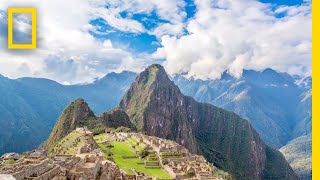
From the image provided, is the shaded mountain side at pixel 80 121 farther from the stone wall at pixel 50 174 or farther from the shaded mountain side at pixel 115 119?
the stone wall at pixel 50 174

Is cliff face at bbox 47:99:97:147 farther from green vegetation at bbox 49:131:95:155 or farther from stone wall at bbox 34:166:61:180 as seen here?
stone wall at bbox 34:166:61:180

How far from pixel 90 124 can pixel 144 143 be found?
141ft

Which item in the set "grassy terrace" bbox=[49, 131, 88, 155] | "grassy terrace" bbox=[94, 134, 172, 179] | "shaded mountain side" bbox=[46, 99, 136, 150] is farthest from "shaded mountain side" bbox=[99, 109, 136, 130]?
"grassy terrace" bbox=[49, 131, 88, 155]

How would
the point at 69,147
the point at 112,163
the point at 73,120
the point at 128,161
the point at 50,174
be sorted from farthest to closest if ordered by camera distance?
the point at 73,120 → the point at 69,147 → the point at 128,161 → the point at 112,163 → the point at 50,174

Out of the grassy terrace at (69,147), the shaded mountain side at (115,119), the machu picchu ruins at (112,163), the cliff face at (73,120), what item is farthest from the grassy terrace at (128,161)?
the shaded mountain side at (115,119)

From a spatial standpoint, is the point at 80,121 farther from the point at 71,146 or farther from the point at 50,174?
the point at 50,174

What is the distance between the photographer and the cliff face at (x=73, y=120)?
405 feet

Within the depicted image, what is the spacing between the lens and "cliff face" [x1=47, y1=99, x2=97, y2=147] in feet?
405

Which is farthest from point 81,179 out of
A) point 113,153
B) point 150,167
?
point 113,153

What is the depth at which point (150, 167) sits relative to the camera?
2391 inches

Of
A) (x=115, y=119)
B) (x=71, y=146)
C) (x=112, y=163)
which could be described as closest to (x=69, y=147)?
(x=71, y=146)

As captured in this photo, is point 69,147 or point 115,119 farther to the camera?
point 115,119

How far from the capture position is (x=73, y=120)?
416ft

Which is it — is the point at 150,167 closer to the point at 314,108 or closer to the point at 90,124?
the point at 314,108
